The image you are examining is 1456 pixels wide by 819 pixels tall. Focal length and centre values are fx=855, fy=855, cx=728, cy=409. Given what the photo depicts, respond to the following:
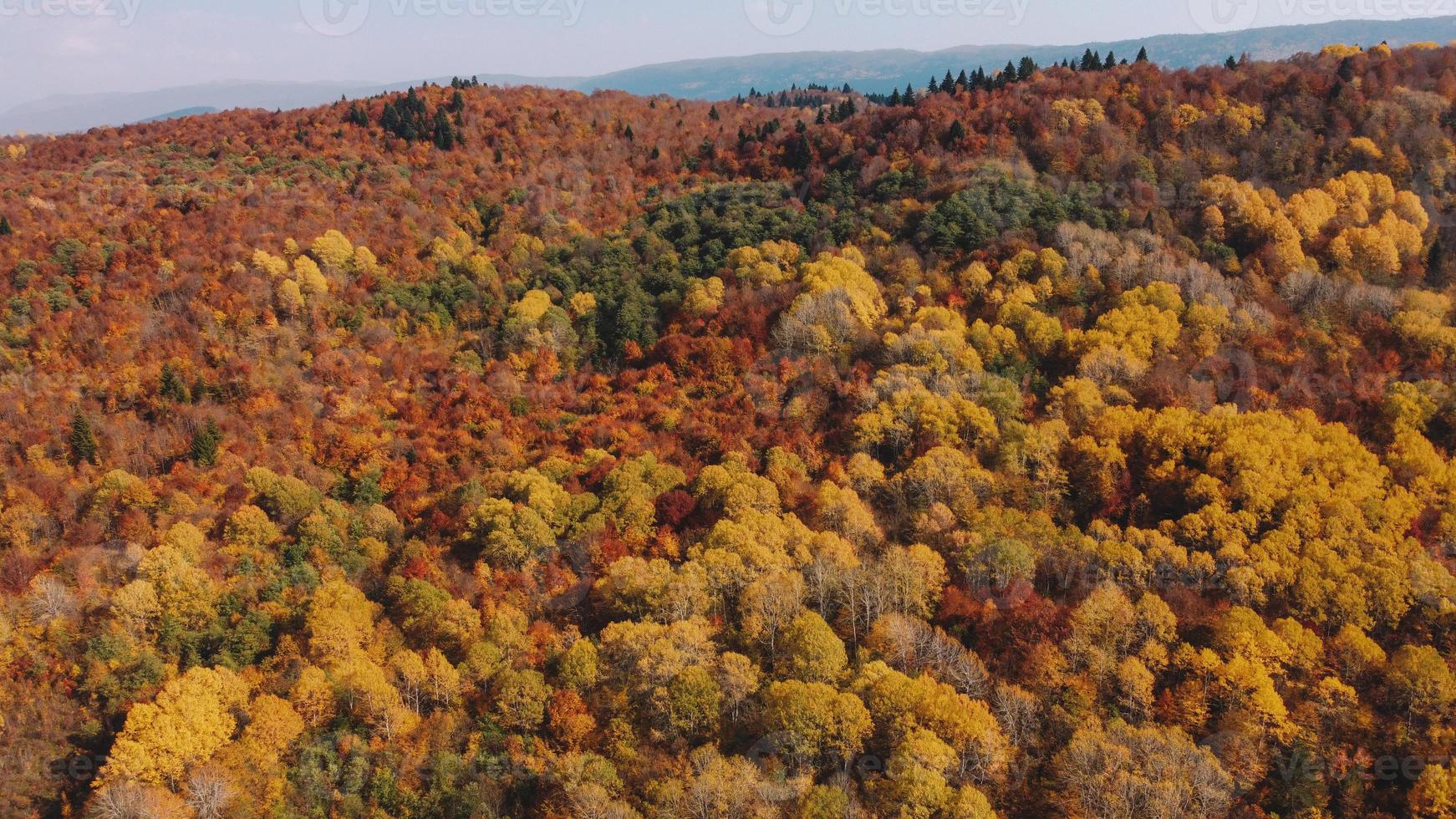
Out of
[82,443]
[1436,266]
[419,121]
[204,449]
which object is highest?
[419,121]

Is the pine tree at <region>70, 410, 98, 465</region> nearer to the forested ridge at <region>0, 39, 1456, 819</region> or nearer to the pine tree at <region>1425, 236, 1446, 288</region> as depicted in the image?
the forested ridge at <region>0, 39, 1456, 819</region>

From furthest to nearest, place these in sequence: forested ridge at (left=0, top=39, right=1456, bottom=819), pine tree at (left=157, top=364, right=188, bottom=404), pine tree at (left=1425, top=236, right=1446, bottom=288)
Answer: pine tree at (left=1425, top=236, right=1446, bottom=288) < pine tree at (left=157, top=364, right=188, bottom=404) < forested ridge at (left=0, top=39, right=1456, bottom=819)

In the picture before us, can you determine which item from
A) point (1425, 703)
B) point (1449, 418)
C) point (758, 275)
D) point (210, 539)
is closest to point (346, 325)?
point (210, 539)

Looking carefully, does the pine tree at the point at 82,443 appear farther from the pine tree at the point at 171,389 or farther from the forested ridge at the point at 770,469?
the pine tree at the point at 171,389

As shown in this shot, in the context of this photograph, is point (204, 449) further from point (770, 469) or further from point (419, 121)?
point (419, 121)

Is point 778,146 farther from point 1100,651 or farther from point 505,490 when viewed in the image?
point 1100,651

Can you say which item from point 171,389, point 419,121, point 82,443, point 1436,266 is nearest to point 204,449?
point 82,443

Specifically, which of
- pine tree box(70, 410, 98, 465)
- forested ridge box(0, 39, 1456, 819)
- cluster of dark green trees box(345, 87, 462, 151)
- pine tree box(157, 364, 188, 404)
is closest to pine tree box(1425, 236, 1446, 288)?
forested ridge box(0, 39, 1456, 819)
